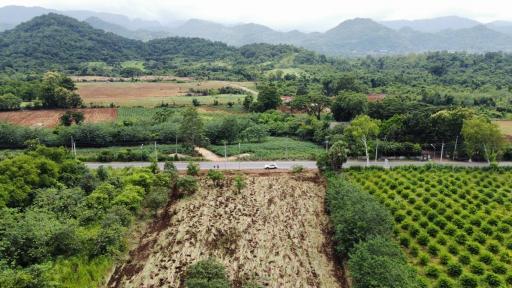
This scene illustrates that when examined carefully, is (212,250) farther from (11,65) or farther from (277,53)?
(277,53)

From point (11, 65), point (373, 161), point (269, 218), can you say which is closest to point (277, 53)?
point (11, 65)

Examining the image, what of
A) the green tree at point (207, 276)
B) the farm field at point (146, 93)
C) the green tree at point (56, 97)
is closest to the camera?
the green tree at point (207, 276)

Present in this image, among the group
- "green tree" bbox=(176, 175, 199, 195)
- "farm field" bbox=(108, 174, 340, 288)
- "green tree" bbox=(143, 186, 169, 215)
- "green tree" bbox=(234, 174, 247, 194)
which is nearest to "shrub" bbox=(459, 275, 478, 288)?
"farm field" bbox=(108, 174, 340, 288)

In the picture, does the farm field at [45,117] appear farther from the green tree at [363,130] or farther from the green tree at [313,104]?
the green tree at [363,130]

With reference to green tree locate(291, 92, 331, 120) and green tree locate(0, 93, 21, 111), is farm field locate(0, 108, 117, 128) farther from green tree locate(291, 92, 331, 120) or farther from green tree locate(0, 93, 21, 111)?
green tree locate(291, 92, 331, 120)

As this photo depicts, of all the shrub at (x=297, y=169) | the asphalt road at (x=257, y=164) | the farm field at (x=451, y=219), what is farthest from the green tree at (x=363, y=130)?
the shrub at (x=297, y=169)

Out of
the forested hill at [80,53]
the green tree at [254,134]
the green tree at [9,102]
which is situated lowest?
the green tree at [254,134]

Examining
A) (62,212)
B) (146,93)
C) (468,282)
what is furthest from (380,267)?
(146,93)
